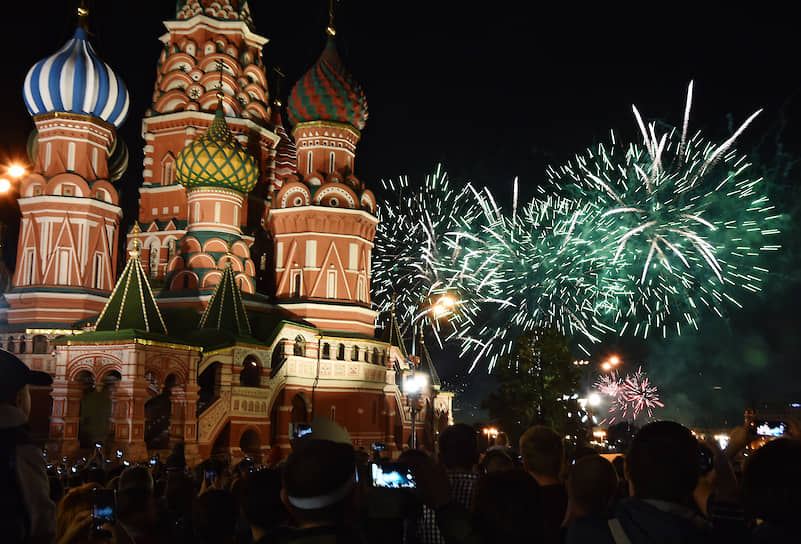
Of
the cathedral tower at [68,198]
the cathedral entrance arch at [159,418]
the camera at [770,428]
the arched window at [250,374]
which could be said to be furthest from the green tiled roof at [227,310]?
the camera at [770,428]

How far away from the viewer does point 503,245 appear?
84.5 feet

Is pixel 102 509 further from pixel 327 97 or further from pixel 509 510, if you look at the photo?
pixel 327 97

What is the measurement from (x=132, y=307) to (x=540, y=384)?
18873 millimetres

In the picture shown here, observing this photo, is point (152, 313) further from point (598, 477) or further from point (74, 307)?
point (598, 477)

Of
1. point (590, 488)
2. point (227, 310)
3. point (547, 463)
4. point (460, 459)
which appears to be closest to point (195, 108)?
point (227, 310)

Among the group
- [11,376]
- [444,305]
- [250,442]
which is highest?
[444,305]

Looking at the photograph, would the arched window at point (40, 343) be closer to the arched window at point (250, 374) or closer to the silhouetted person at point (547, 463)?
the arched window at point (250, 374)

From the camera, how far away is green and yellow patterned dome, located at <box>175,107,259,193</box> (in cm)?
3384

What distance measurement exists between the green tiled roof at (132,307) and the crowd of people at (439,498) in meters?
19.8

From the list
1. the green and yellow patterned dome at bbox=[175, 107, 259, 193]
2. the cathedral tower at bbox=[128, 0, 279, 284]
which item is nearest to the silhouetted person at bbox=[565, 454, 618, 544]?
the green and yellow patterned dome at bbox=[175, 107, 259, 193]

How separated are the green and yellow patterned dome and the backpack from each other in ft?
103

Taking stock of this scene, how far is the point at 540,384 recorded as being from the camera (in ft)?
120

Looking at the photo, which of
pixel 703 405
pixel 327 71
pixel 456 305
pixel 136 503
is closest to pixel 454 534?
pixel 136 503

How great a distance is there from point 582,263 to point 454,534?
20965 millimetres
